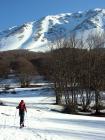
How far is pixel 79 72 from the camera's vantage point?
57.0 m

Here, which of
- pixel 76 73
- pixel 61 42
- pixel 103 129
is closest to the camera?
pixel 103 129

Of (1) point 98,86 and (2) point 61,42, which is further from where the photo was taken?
(2) point 61,42

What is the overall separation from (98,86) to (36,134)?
30.6 m

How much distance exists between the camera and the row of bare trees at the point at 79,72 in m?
55.2

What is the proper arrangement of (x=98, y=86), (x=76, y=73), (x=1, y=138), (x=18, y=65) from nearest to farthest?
(x=1, y=138) < (x=98, y=86) < (x=76, y=73) < (x=18, y=65)

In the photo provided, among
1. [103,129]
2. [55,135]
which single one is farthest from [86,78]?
[55,135]

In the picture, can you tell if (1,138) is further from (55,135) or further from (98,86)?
(98,86)

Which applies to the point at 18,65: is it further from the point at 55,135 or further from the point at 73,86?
the point at 55,135

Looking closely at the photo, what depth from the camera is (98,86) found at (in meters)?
53.7

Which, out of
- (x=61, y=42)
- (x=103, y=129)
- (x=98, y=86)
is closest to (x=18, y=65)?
(x=61, y=42)

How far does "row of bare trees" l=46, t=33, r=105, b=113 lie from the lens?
55219 mm

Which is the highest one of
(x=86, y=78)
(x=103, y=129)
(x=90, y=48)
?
(x=90, y=48)

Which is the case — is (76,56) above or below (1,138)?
above

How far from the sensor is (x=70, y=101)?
54.9 metres
